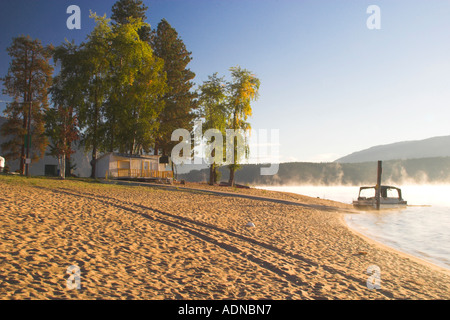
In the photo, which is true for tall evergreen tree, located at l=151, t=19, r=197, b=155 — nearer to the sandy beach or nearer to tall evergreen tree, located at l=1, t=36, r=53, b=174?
tall evergreen tree, located at l=1, t=36, r=53, b=174

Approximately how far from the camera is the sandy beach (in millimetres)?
5594

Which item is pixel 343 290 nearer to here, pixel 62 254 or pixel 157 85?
pixel 62 254

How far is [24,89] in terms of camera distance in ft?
121

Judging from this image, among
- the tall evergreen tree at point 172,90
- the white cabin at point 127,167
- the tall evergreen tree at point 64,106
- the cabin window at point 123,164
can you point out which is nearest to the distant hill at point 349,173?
the tall evergreen tree at point 172,90

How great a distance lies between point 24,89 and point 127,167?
1570cm

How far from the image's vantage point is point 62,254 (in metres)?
6.81

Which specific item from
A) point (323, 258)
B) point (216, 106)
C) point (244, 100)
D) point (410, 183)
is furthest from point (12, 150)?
point (410, 183)

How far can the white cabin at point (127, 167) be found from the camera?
112 feet

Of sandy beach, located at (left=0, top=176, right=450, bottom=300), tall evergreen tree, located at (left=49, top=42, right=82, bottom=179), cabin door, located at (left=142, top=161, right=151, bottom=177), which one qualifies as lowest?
sandy beach, located at (left=0, top=176, right=450, bottom=300)

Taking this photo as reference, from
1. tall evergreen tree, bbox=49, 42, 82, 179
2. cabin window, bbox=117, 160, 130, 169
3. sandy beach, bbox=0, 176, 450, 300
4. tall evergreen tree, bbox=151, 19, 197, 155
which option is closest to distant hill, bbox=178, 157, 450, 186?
tall evergreen tree, bbox=151, 19, 197, 155

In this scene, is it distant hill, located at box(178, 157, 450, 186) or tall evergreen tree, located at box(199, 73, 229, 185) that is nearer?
tall evergreen tree, located at box(199, 73, 229, 185)

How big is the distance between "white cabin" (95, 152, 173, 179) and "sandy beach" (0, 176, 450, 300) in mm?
22091

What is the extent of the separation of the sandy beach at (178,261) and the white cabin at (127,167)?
2209 centimetres
